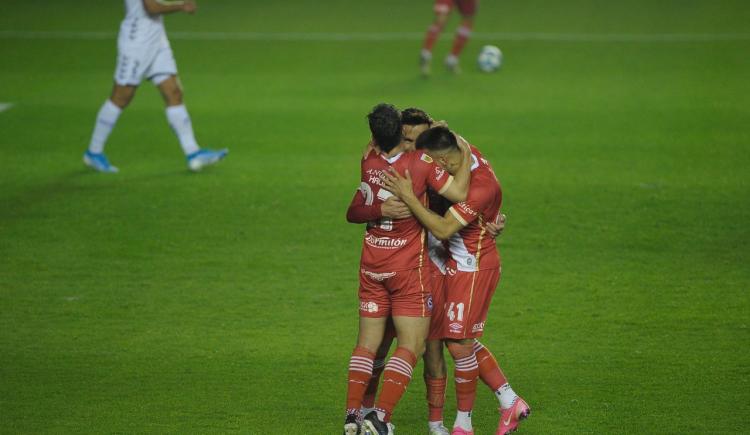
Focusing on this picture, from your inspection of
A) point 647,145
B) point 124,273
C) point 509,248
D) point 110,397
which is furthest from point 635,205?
point 110,397

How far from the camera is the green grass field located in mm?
6246

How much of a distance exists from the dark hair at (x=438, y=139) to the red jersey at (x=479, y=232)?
233 millimetres

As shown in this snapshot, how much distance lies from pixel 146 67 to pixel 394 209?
6524 millimetres

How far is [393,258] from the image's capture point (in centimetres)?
554

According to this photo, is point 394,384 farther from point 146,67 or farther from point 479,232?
point 146,67

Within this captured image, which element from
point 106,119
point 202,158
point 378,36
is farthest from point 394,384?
point 378,36

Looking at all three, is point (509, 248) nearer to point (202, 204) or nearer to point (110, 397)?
point (202, 204)

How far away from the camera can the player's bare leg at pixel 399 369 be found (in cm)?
540

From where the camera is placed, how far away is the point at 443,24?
1748cm

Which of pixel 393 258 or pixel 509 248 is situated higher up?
pixel 393 258

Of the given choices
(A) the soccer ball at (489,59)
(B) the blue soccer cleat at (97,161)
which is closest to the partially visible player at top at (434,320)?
(B) the blue soccer cleat at (97,161)

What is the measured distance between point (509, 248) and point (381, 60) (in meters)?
10.3

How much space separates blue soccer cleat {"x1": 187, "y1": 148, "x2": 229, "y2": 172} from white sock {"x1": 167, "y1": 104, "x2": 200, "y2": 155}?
2.5 inches

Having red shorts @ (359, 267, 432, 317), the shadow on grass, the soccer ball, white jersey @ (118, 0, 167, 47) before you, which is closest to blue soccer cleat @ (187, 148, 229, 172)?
Result: the shadow on grass
